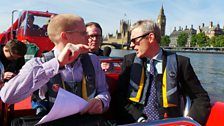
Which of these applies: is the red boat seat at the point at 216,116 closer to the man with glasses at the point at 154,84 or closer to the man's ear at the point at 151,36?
the man with glasses at the point at 154,84

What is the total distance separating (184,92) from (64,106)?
1342 mm

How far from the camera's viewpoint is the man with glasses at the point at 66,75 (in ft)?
5.62

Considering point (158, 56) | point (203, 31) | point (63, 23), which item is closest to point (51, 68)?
point (63, 23)

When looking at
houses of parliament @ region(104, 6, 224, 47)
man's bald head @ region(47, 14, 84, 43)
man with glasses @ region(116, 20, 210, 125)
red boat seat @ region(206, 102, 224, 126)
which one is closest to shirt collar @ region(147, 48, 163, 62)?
man with glasses @ region(116, 20, 210, 125)

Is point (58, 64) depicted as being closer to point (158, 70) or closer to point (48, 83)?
point (48, 83)

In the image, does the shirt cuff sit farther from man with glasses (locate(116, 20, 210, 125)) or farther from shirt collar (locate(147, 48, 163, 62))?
shirt collar (locate(147, 48, 163, 62))

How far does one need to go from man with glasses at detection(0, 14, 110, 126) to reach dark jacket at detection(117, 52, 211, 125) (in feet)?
1.56

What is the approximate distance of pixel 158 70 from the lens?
2.53 m

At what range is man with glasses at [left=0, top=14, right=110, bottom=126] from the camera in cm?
171

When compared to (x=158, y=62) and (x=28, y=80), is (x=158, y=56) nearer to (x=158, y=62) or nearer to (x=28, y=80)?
(x=158, y=62)

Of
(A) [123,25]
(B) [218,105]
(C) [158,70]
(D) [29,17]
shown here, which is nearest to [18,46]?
(C) [158,70]

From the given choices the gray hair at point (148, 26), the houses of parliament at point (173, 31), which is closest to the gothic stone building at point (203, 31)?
the houses of parliament at point (173, 31)

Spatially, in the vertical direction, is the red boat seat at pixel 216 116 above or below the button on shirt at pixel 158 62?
below

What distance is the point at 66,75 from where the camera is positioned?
6.29ft
